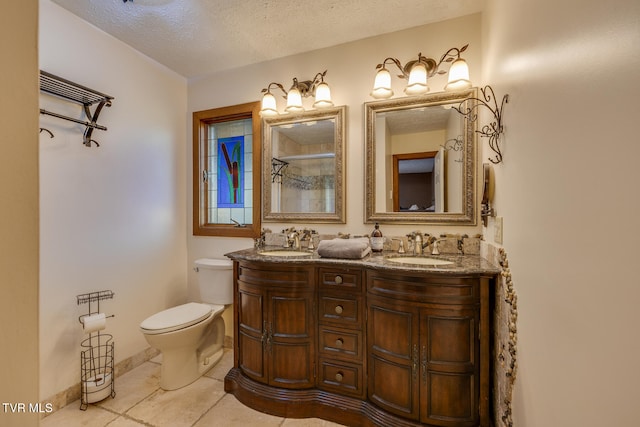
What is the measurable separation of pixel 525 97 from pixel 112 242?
2619mm

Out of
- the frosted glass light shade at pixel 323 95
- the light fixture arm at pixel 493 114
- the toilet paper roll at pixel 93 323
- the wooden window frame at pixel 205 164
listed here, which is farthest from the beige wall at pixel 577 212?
the toilet paper roll at pixel 93 323

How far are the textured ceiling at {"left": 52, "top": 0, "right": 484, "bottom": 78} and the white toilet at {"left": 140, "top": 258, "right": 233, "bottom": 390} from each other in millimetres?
1781

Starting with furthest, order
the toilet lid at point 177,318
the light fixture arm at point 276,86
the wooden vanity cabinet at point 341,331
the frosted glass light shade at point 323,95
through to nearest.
A: the light fixture arm at point 276,86
the frosted glass light shade at point 323,95
the toilet lid at point 177,318
the wooden vanity cabinet at point 341,331

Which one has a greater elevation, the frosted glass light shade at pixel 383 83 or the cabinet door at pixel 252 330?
the frosted glass light shade at pixel 383 83

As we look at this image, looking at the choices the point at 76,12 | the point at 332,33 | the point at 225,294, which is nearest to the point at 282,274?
the point at 225,294

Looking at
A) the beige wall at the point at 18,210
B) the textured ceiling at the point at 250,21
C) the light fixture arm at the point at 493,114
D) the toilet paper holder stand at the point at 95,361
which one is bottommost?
the toilet paper holder stand at the point at 95,361

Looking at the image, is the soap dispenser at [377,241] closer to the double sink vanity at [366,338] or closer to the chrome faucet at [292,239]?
the double sink vanity at [366,338]

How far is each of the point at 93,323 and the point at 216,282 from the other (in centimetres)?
82

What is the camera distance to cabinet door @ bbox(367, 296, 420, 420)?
4.68ft

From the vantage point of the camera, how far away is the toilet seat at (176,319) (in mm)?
1809

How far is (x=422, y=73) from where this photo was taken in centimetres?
176

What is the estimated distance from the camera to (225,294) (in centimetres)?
233

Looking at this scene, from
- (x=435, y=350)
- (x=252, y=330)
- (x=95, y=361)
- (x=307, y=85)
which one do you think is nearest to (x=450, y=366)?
(x=435, y=350)

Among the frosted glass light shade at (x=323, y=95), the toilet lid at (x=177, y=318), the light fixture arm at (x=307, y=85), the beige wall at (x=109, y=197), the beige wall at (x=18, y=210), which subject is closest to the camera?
the beige wall at (x=18, y=210)
